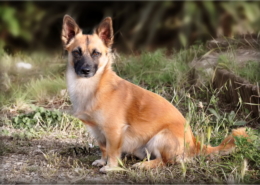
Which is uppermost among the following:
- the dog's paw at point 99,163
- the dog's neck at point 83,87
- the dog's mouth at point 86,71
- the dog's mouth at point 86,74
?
the dog's mouth at point 86,71

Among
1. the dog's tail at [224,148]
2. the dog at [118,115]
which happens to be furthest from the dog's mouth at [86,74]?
the dog's tail at [224,148]

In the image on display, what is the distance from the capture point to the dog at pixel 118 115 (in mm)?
3697

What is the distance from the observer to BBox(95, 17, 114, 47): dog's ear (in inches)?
155

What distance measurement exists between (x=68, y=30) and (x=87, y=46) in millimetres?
310

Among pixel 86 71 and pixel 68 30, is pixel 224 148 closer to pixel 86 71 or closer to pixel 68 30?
pixel 86 71

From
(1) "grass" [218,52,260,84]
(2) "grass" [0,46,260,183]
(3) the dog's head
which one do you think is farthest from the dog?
(1) "grass" [218,52,260,84]

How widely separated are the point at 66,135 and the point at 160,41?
385 cm

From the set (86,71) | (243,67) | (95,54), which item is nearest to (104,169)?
(86,71)

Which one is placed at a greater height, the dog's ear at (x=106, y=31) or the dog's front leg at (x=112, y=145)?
the dog's ear at (x=106, y=31)

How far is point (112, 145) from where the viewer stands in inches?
146

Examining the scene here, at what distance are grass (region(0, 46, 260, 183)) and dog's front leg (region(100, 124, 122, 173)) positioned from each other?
0.12 meters

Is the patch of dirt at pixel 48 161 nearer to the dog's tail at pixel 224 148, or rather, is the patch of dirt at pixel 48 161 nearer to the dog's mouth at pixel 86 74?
the dog's mouth at pixel 86 74

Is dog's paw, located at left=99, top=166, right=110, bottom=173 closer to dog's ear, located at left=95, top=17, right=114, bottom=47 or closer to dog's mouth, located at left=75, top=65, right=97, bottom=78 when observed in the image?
dog's mouth, located at left=75, top=65, right=97, bottom=78

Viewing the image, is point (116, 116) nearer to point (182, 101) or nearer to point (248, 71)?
point (182, 101)
